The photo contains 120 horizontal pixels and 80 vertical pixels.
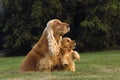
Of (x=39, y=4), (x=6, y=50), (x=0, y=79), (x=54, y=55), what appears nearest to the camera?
(x=0, y=79)

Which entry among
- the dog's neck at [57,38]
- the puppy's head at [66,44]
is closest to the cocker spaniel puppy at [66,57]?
the puppy's head at [66,44]

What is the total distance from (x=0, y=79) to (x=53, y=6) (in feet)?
43.5

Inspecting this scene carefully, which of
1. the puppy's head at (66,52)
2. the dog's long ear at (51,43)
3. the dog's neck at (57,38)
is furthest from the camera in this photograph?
the dog's neck at (57,38)

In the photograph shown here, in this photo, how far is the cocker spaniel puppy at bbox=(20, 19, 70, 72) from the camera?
9.54m

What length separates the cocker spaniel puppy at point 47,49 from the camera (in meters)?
9.54

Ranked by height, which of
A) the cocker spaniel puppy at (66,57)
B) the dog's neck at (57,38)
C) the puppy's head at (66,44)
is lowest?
the cocker spaniel puppy at (66,57)

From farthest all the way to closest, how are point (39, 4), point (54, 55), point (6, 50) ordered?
point (6, 50) < point (39, 4) < point (54, 55)

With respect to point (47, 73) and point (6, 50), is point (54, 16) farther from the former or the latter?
point (47, 73)

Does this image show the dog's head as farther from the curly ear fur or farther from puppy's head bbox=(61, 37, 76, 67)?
A: puppy's head bbox=(61, 37, 76, 67)

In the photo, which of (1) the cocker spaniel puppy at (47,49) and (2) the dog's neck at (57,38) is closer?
(1) the cocker spaniel puppy at (47,49)

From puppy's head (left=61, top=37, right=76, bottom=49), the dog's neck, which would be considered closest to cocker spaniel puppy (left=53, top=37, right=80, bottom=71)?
puppy's head (left=61, top=37, right=76, bottom=49)

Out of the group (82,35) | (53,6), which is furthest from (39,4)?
(82,35)

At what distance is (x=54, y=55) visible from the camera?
375 inches

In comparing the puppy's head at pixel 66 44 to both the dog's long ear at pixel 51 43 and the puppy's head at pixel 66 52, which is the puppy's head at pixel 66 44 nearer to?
the puppy's head at pixel 66 52
